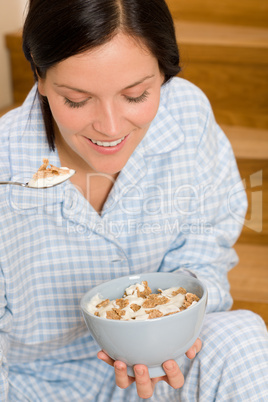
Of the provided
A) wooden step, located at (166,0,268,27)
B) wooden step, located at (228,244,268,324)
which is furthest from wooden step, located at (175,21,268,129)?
wooden step, located at (228,244,268,324)

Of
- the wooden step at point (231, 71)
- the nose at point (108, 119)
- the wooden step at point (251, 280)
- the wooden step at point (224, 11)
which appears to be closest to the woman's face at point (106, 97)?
the nose at point (108, 119)

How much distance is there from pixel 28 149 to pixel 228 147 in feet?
1.65

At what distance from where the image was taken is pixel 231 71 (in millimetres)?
2016

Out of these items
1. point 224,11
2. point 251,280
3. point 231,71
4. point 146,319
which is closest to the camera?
point 146,319

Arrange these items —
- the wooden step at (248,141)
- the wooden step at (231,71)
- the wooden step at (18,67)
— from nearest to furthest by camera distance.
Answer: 1. the wooden step at (248,141)
2. the wooden step at (231,71)
3. the wooden step at (18,67)

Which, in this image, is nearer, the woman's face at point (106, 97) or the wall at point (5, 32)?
the woman's face at point (106, 97)

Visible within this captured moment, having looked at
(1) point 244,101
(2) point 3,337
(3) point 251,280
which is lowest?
(3) point 251,280

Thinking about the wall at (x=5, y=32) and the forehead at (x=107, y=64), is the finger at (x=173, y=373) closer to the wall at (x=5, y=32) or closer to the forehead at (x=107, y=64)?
the forehead at (x=107, y=64)

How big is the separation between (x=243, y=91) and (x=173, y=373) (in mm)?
1231

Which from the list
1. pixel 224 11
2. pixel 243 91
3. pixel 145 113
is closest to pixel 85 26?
pixel 145 113

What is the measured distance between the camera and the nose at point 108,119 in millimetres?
1038

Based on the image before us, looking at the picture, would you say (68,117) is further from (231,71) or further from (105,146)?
(231,71)

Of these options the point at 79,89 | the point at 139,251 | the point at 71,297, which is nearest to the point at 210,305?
the point at 139,251

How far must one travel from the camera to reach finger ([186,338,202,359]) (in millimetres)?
1080
